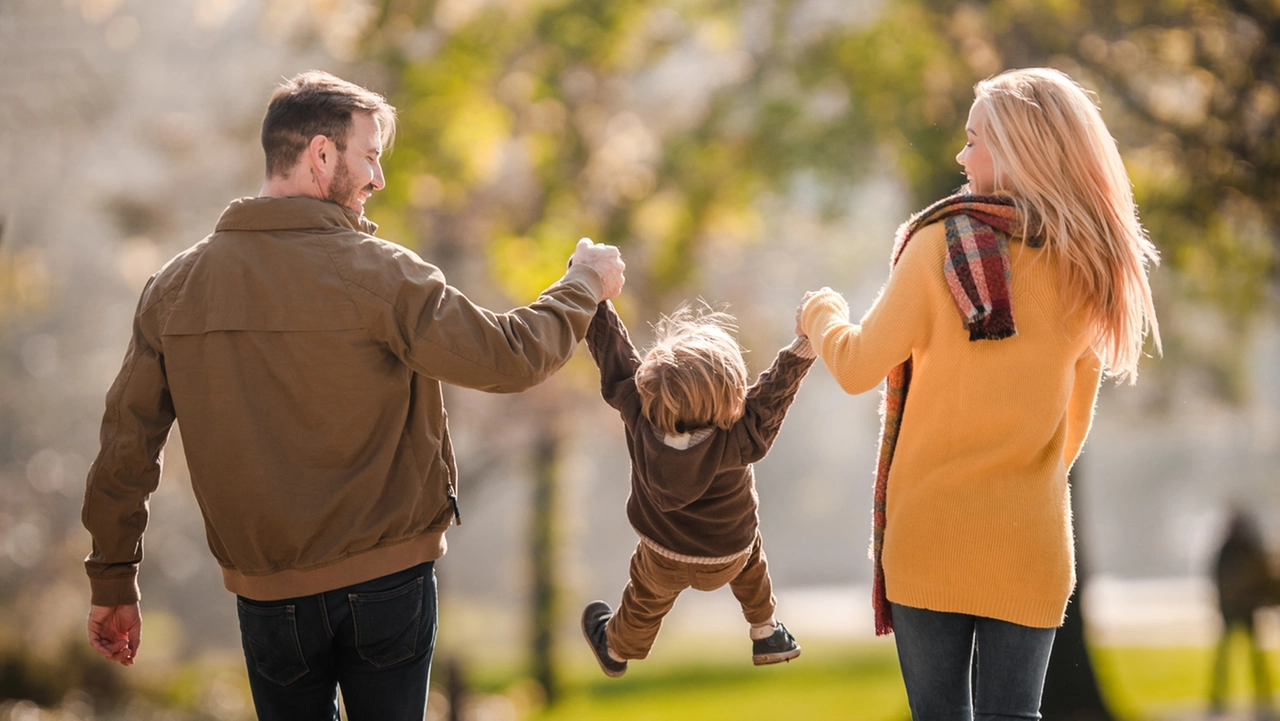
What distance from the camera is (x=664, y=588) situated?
2672 mm

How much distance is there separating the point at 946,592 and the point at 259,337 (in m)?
1.54

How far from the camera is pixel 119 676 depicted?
9.62 meters

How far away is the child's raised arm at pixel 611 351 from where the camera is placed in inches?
104

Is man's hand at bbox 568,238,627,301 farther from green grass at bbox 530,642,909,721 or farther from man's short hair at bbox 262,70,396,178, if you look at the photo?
green grass at bbox 530,642,909,721

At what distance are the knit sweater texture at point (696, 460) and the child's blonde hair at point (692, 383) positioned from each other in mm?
45

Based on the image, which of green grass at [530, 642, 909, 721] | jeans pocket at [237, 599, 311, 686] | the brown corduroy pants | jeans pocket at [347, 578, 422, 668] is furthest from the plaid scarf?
green grass at [530, 642, 909, 721]

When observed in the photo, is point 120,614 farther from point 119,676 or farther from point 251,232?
point 119,676

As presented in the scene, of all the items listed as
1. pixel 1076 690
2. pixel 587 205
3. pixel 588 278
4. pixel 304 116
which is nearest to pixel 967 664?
pixel 588 278

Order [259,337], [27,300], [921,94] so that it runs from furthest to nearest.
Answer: [27,300] < [921,94] < [259,337]

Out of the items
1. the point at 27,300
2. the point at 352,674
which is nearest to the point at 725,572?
the point at 352,674

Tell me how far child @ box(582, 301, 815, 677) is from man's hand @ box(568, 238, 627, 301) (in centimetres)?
13

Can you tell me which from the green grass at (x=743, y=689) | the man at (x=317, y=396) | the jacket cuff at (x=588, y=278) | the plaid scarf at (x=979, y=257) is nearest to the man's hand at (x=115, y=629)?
the man at (x=317, y=396)

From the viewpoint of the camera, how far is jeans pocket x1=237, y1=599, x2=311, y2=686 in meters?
2.25

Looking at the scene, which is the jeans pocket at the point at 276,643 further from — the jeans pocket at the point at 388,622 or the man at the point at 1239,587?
the man at the point at 1239,587
